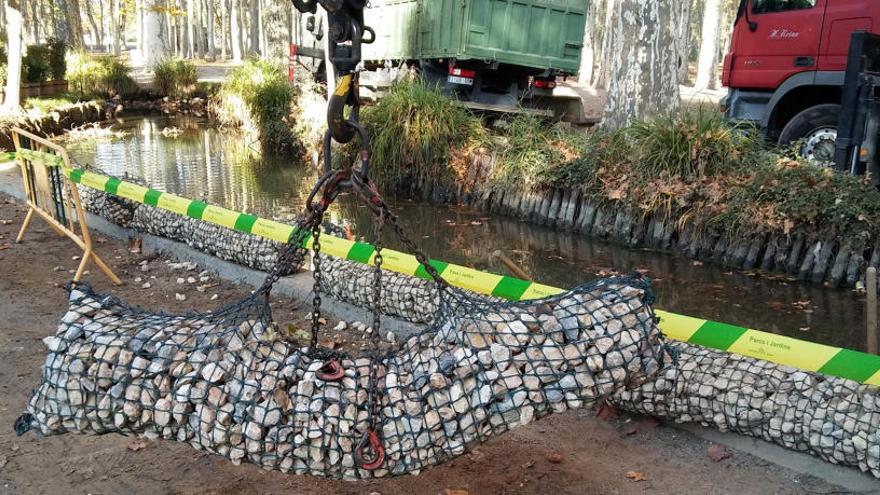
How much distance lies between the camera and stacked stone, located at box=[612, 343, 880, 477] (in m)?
3.07

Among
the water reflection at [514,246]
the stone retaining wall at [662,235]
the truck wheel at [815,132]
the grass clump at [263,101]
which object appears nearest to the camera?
the water reflection at [514,246]

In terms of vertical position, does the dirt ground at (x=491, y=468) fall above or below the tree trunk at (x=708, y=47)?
below

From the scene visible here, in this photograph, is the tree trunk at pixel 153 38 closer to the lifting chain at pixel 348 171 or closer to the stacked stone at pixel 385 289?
the stacked stone at pixel 385 289

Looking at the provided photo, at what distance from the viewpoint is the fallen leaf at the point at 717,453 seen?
3.43 m

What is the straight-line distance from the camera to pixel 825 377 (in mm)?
3258

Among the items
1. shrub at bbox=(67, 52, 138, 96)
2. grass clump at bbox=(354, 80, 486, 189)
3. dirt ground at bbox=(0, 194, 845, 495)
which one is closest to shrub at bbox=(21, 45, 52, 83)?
shrub at bbox=(67, 52, 138, 96)

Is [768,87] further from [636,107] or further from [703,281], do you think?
[703,281]

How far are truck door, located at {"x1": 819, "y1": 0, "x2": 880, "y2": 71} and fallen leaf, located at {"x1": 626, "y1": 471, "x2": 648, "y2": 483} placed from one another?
24.5ft

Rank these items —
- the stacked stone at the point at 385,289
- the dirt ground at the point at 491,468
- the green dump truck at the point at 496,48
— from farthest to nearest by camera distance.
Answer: the green dump truck at the point at 496,48
the stacked stone at the point at 385,289
the dirt ground at the point at 491,468

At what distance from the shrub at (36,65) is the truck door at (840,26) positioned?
17.9m

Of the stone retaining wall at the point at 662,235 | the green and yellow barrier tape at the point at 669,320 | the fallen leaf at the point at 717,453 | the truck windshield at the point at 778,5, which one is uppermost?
the truck windshield at the point at 778,5

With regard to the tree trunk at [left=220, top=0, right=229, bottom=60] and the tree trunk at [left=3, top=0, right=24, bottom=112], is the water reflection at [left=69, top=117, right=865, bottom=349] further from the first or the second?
the tree trunk at [left=220, top=0, right=229, bottom=60]

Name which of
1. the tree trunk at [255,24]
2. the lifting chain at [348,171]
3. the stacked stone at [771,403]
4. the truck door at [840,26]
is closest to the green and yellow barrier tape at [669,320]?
the stacked stone at [771,403]

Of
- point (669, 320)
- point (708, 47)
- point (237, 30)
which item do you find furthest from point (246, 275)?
point (237, 30)
